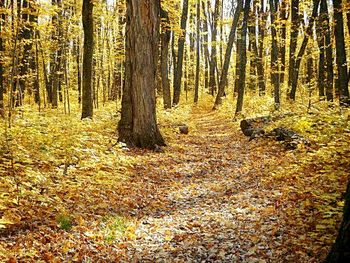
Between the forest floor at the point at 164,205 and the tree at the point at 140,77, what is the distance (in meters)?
1.12

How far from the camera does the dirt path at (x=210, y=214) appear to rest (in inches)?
195

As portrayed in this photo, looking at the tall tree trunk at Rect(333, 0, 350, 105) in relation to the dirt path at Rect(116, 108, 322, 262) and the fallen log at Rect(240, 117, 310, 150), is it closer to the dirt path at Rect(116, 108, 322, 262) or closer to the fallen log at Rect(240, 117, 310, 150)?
the fallen log at Rect(240, 117, 310, 150)

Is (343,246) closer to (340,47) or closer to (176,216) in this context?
(176,216)

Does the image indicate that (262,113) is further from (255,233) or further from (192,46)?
(192,46)

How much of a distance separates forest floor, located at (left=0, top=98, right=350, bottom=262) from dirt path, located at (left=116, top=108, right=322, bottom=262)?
0.06 feet

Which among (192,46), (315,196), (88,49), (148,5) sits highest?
(192,46)

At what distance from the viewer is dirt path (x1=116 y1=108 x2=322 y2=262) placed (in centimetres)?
496

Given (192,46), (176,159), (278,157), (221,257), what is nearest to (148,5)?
(176,159)

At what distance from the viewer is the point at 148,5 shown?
1126 centimetres

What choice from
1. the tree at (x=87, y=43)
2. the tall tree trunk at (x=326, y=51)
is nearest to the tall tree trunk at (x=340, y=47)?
the tall tree trunk at (x=326, y=51)

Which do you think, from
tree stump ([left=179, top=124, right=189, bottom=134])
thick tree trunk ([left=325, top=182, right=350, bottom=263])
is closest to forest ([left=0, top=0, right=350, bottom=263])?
thick tree trunk ([left=325, top=182, right=350, bottom=263])

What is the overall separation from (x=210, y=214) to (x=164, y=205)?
107cm

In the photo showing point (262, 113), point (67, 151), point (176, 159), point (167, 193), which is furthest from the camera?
point (262, 113)

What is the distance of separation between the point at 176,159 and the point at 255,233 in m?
5.69
